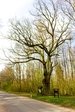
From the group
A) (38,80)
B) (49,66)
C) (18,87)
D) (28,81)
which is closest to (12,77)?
(18,87)

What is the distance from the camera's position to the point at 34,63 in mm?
77250

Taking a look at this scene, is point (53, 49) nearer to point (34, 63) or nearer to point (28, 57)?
point (28, 57)

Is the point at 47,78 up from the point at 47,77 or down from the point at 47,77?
down

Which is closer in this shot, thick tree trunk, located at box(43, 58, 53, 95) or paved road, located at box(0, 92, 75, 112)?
paved road, located at box(0, 92, 75, 112)

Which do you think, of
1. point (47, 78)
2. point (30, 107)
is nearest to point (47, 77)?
point (47, 78)

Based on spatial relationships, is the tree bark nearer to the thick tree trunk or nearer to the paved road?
the thick tree trunk

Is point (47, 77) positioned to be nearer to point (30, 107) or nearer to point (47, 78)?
point (47, 78)

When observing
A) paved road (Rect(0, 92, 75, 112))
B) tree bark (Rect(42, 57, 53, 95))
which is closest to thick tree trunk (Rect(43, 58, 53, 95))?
tree bark (Rect(42, 57, 53, 95))

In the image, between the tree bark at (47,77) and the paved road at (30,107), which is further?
the tree bark at (47,77)

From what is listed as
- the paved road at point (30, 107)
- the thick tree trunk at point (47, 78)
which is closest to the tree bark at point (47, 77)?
the thick tree trunk at point (47, 78)

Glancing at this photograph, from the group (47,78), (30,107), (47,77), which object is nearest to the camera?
(30,107)

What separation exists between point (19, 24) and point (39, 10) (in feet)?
12.5

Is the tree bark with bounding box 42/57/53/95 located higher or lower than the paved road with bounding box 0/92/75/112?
higher

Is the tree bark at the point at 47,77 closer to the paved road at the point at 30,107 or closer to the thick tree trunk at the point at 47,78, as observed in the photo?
the thick tree trunk at the point at 47,78
